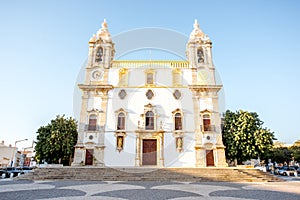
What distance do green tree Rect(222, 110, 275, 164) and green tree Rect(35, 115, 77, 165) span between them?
15.2m

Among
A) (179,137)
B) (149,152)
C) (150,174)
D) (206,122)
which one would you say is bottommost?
(150,174)

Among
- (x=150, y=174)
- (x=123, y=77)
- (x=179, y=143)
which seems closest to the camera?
(x=150, y=174)

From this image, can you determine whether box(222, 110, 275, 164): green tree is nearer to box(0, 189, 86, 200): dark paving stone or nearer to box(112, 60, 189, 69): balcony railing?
box(112, 60, 189, 69): balcony railing

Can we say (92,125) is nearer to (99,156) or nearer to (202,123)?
(99,156)

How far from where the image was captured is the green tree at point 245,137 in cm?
1823

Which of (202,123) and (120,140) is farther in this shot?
(202,123)

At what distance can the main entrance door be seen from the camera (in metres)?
18.9

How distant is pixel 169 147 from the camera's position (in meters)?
19.2

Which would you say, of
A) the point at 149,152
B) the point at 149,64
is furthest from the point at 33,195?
the point at 149,64

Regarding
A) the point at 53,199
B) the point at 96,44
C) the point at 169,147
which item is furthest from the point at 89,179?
the point at 96,44

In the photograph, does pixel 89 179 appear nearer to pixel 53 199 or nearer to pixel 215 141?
pixel 53 199

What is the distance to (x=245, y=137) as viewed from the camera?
18.5m

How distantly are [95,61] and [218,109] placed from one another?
46.8 ft

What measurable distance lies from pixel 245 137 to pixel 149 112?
928 cm
